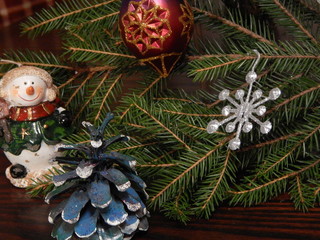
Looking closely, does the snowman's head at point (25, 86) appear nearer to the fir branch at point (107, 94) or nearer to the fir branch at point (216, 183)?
the fir branch at point (107, 94)

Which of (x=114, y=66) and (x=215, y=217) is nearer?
(x=215, y=217)

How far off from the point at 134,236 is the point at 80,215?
0.21ft

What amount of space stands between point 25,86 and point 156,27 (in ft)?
0.54

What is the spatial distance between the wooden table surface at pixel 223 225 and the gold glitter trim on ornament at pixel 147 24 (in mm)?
171

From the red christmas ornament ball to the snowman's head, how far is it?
0.12 m

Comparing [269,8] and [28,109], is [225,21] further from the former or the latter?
[28,109]

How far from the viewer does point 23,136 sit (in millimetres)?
567

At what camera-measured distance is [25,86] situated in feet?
1.80

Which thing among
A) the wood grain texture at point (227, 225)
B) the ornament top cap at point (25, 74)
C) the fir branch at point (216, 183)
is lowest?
the wood grain texture at point (227, 225)

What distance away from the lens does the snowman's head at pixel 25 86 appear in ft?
1.81

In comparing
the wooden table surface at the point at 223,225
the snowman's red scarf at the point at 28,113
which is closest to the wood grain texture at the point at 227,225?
the wooden table surface at the point at 223,225

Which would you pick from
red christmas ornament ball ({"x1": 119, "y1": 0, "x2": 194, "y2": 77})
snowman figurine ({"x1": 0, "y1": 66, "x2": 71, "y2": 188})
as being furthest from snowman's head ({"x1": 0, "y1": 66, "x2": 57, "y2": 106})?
red christmas ornament ball ({"x1": 119, "y1": 0, "x2": 194, "y2": 77})

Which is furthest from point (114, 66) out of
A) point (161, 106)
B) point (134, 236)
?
point (134, 236)

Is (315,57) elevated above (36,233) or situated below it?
above
